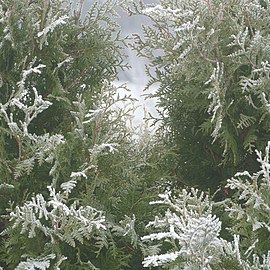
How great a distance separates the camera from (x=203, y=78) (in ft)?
11.5

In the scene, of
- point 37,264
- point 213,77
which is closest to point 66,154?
point 37,264

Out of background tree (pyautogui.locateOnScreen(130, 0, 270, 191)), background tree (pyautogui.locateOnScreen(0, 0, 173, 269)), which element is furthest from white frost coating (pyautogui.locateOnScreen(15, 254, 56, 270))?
background tree (pyautogui.locateOnScreen(130, 0, 270, 191))

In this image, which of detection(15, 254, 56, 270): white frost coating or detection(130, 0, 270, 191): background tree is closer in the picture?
detection(15, 254, 56, 270): white frost coating

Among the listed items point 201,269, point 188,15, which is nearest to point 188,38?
point 188,15

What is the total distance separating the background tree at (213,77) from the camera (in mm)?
3314

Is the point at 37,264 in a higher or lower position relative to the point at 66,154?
lower

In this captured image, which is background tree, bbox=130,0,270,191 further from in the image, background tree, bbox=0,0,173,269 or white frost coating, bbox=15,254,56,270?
white frost coating, bbox=15,254,56,270

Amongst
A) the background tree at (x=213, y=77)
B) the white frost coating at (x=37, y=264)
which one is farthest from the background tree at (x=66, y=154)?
the background tree at (x=213, y=77)

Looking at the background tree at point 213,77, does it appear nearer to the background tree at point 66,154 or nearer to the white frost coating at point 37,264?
the background tree at point 66,154

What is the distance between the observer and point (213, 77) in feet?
10.2

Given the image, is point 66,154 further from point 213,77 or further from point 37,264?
point 213,77

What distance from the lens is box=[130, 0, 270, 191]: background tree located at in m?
3.31

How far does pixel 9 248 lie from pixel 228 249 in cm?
127

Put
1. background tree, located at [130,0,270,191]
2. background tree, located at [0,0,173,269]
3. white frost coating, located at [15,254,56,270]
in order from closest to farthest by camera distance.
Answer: white frost coating, located at [15,254,56,270] → background tree, located at [0,0,173,269] → background tree, located at [130,0,270,191]
